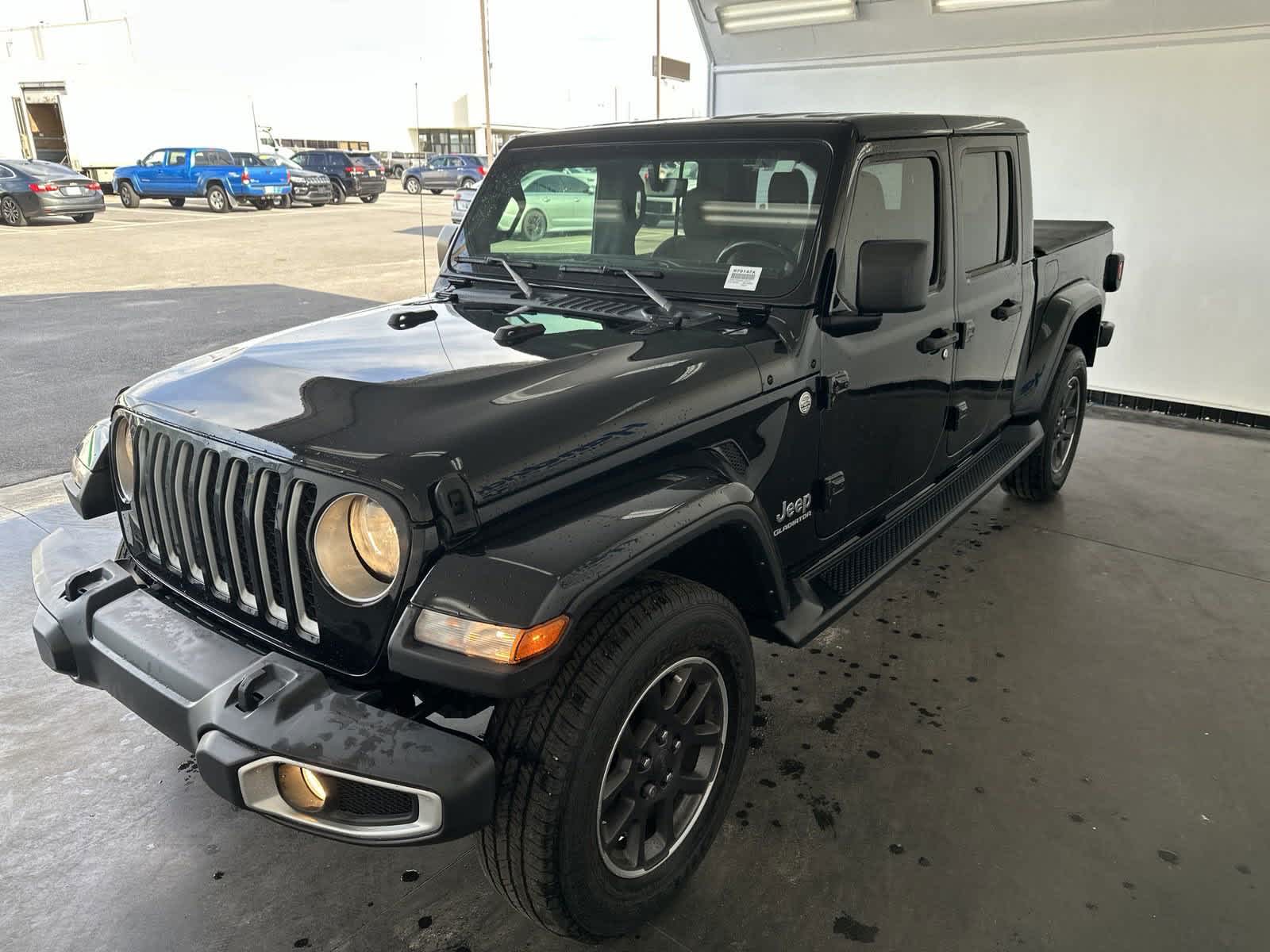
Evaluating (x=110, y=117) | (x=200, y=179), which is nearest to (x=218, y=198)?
(x=200, y=179)

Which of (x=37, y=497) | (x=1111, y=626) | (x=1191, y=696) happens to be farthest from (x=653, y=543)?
(x=37, y=497)

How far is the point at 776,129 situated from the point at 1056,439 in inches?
107

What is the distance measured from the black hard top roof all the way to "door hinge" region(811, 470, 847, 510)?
991 millimetres

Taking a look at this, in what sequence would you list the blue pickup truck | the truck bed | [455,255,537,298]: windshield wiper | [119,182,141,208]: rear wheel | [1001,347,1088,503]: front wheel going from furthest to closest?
[119,182,141,208]: rear wheel, the blue pickup truck, [1001,347,1088,503]: front wheel, the truck bed, [455,255,537,298]: windshield wiper

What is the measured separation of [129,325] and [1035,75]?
827 cm

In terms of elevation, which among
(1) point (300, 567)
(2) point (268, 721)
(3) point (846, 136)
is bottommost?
(2) point (268, 721)

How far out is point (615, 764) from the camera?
2051 mm

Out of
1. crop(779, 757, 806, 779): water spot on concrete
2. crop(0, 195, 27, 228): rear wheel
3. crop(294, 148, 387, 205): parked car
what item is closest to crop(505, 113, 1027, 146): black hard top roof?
crop(779, 757, 806, 779): water spot on concrete

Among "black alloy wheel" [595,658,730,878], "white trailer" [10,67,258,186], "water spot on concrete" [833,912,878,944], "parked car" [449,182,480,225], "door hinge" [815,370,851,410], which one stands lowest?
"water spot on concrete" [833,912,878,944]

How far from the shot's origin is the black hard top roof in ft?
9.15

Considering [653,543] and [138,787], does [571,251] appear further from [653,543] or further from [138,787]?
[138,787]

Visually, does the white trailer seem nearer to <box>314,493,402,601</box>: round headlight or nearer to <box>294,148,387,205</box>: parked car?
<box>294,148,387,205</box>: parked car

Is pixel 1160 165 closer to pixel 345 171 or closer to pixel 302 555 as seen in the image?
pixel 302 555

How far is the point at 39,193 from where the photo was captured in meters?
18.4
